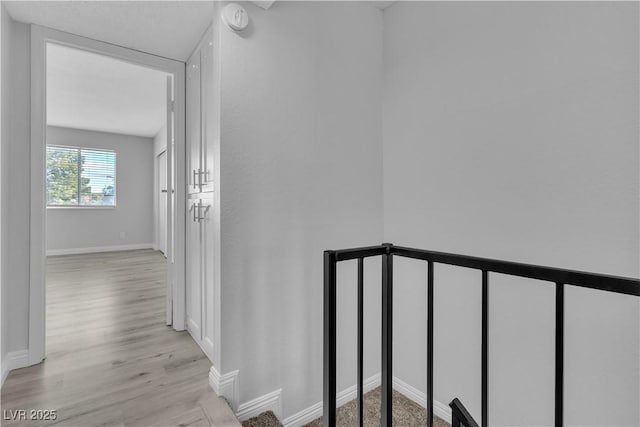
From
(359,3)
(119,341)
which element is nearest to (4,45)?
(119,341)

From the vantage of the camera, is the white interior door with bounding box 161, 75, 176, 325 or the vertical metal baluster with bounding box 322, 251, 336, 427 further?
the white interior door with bounding box 161, 75, 176, 325

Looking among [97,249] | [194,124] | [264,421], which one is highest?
[194,124]

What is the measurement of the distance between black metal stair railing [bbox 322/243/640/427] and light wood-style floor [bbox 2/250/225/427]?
78cm

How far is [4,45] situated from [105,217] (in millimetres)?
5183

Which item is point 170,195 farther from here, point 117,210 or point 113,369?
point 117,210

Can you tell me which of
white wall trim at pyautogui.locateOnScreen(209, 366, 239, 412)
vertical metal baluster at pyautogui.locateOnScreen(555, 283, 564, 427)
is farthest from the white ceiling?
vertical metal baluster at pyautogui.locateOnScreen(555, 283, 564, 427)

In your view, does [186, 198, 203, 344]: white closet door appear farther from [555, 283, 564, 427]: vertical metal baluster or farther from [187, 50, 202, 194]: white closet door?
[555, 283, 564, 427]: vertical metal baluster

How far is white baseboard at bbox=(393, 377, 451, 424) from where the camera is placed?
6.23 ft

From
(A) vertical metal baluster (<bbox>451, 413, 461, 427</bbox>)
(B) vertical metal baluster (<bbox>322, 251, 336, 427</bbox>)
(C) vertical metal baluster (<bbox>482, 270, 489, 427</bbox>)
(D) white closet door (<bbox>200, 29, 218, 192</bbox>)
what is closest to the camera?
(C) vertical metal baluster (<bbox>482, 270, 489, 427</bbox>)

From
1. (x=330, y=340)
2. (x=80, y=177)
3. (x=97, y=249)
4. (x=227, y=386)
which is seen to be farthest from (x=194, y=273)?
(x=80, y=177)

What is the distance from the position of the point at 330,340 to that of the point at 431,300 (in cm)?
39

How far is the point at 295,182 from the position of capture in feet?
6.03

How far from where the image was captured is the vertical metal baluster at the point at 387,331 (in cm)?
125

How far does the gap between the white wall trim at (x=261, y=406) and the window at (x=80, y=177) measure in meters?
6.01
